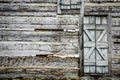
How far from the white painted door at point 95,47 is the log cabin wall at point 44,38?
20 centimetres

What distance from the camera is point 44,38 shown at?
740 centimetres

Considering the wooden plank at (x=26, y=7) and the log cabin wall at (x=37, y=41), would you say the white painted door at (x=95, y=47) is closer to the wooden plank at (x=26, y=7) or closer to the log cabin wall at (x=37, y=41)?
the log cabin wall at (x=37, y=41)

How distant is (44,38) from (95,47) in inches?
65.6

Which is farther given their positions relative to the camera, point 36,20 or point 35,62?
→ point 36,20

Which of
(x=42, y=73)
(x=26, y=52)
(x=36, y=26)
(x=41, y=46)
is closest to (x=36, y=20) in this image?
(x=36, y=26)

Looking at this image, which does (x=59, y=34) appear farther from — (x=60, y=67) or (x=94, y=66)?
(x=94, y=66)

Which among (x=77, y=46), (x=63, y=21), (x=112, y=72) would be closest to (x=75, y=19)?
(x=63, y=21)

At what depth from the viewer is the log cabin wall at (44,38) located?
7320 mm

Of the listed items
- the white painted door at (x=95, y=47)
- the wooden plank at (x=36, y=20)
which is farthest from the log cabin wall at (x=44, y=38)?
the white painted door at (x=95, y=47)

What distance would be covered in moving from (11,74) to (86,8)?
323cm

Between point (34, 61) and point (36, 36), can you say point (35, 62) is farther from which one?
point (36, 36)

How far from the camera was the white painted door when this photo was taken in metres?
7.36

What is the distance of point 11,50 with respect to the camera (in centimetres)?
736

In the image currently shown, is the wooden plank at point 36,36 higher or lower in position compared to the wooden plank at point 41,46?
higher
